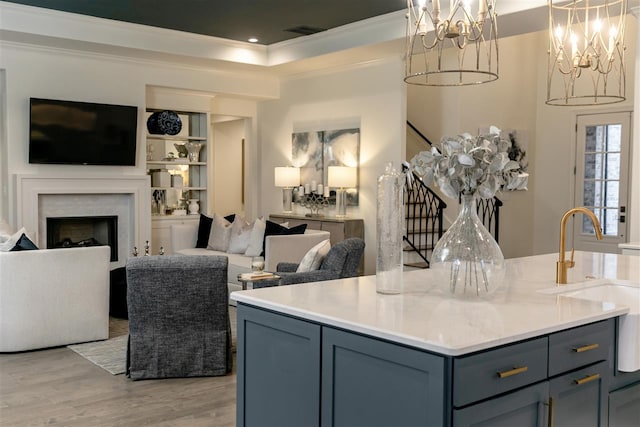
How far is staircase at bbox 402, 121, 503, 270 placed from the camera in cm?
824

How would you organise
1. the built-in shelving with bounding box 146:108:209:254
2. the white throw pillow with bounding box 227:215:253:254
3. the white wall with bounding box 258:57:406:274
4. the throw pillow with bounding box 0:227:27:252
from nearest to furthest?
the throw pillow with bounding box 0:227:27:252 → the white throw pillow with bounding box 227:215:253:254 → the white wall with bounding box 258:57:406:274 → the built-in shelving with bounding box 146:108:209:254

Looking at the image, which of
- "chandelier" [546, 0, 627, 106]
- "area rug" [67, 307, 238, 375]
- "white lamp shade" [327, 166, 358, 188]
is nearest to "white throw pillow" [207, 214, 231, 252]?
"white lamp shade" [327, 166, 358, 188]

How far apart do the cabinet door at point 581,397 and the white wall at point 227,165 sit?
963 cm

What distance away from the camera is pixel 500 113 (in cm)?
906

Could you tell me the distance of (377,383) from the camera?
1.90 m

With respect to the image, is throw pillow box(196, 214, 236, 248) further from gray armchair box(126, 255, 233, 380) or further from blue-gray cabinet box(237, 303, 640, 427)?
blue-gray cabinet box(237, 303, 640, 427)

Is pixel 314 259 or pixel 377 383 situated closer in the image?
pixel 377 383

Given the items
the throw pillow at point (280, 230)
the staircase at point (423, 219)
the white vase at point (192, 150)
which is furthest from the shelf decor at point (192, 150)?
the staircase at point (423, 219)

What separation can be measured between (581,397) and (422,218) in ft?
22.2

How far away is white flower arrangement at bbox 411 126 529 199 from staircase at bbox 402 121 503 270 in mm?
5788

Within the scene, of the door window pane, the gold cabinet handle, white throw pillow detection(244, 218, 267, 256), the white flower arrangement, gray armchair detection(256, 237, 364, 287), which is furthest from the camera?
the door window pane

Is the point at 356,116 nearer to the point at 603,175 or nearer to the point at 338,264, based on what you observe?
the point at 603,175

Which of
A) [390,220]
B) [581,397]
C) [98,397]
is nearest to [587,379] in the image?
[581,397]

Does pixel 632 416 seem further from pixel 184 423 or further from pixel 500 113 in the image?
pixel 500 113
